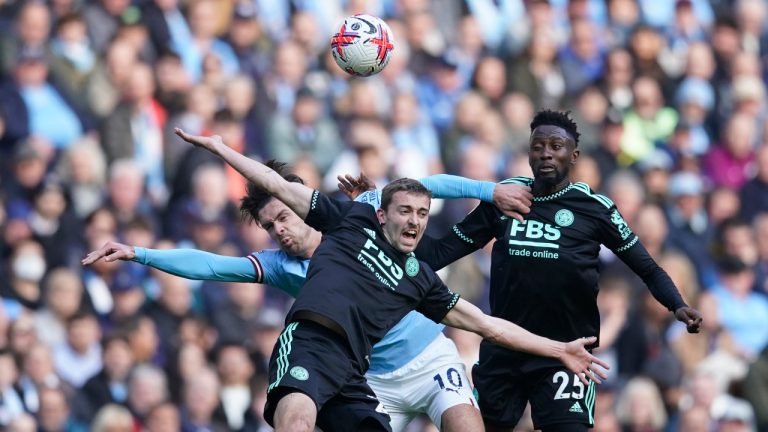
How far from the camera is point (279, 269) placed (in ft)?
34.8

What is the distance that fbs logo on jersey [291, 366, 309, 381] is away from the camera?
9492mm

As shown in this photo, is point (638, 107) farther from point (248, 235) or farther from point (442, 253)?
point (442, 253)

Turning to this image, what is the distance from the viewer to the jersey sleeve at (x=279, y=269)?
10555mm

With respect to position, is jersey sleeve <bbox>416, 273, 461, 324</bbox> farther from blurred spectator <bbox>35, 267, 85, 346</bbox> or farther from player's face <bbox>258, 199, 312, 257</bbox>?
blurred spectator <bbox>35, 267, 85, 346</bbox>

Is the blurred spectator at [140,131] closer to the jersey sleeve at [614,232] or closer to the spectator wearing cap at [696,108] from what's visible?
the jersey sleeve at [614,232]

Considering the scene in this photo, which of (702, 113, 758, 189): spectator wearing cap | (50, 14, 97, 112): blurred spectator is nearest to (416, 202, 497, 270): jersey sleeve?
(50, 14, 97, 112): blurred spectator

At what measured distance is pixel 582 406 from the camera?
10.3 metres

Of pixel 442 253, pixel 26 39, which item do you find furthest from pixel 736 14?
pixel 442 253

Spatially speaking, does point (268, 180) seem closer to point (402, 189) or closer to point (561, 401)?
point (402, 189)

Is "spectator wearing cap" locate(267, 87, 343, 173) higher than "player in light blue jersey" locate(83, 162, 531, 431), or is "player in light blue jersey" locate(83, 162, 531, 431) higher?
"spectator wearing cap" locate(267, 87, 343, 173)

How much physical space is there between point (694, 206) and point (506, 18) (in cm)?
297

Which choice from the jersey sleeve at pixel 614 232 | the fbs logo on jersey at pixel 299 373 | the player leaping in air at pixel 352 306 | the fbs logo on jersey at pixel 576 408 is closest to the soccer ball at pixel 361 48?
the player leaping in air at pixel 352 306

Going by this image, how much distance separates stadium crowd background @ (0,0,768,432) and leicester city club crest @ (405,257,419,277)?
4104 millimetres

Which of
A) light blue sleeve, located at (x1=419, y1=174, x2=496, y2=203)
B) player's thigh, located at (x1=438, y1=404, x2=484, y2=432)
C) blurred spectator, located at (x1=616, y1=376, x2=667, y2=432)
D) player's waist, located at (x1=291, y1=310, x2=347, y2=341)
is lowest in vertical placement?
player's thigh, located at (x1=438, y1=404, x2=484, y2=432)
